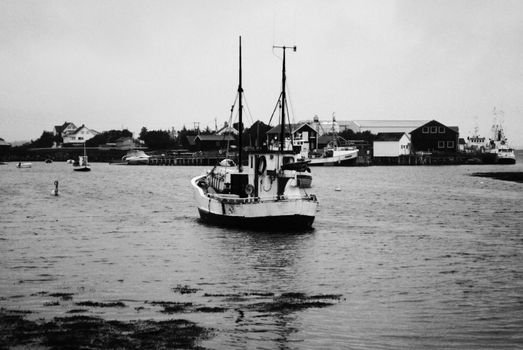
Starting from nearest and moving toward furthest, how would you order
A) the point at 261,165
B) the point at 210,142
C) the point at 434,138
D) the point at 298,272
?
the point at 298,272
the point at 261,165
the point at 434,138
the point at 210,142

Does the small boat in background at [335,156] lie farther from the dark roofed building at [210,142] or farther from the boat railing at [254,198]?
the boat railing at [254,198]

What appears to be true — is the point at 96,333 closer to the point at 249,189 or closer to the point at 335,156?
the point at 249,189

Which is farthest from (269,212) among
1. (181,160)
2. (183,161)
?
(181,160)

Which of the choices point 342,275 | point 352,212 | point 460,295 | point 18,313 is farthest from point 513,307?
point 352,212

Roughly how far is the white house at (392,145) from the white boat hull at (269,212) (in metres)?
113

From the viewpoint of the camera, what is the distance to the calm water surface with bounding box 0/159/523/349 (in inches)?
636

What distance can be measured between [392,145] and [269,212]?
11642cm

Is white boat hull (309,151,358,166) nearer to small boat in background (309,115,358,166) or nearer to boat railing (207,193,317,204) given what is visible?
small boat in background (309,115,358,166)

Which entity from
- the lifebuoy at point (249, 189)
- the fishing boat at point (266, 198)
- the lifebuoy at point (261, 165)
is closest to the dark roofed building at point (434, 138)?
the fishing boat at point (266, 198)

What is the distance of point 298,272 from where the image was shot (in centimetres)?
2377

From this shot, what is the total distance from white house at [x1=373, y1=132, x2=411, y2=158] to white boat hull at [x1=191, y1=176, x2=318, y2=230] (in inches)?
4461

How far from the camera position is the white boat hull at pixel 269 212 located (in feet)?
106

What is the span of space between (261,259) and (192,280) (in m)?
4.67

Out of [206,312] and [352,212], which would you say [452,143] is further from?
[206,312]
